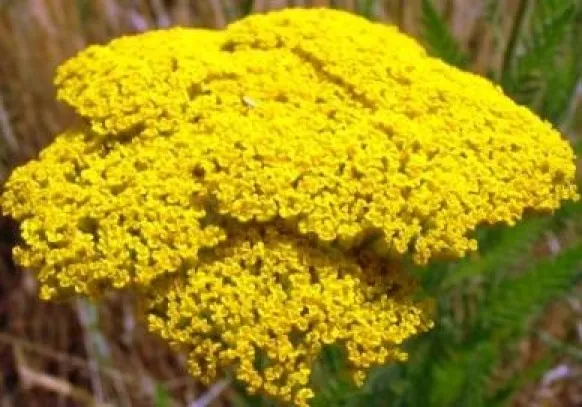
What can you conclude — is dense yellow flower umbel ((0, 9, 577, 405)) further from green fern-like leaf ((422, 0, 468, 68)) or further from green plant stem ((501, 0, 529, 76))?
green plant stem ((501, 0, 529, 76))

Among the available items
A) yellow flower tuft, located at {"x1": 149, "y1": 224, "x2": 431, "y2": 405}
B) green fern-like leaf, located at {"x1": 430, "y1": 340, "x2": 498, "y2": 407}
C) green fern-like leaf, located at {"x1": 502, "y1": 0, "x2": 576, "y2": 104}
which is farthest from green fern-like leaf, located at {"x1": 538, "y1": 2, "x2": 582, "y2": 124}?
yellow flower tuft, located at {"x1": 149, "y1": 224, "x2": 431, "y2": 405}

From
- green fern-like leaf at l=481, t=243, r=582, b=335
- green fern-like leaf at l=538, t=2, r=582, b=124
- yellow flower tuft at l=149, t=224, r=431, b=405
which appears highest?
yellow flower tuft at l=149, t=224, r=431, b=405

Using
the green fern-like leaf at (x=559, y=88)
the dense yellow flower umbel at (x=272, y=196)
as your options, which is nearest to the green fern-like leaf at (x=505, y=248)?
the green fern-like leaf at (x=559, y=88)

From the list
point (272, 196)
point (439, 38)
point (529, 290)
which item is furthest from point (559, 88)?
point (272, 196)

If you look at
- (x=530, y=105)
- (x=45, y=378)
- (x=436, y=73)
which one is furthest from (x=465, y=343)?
(x=45, y=378)

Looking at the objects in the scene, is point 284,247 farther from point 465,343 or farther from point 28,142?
point 28,142
